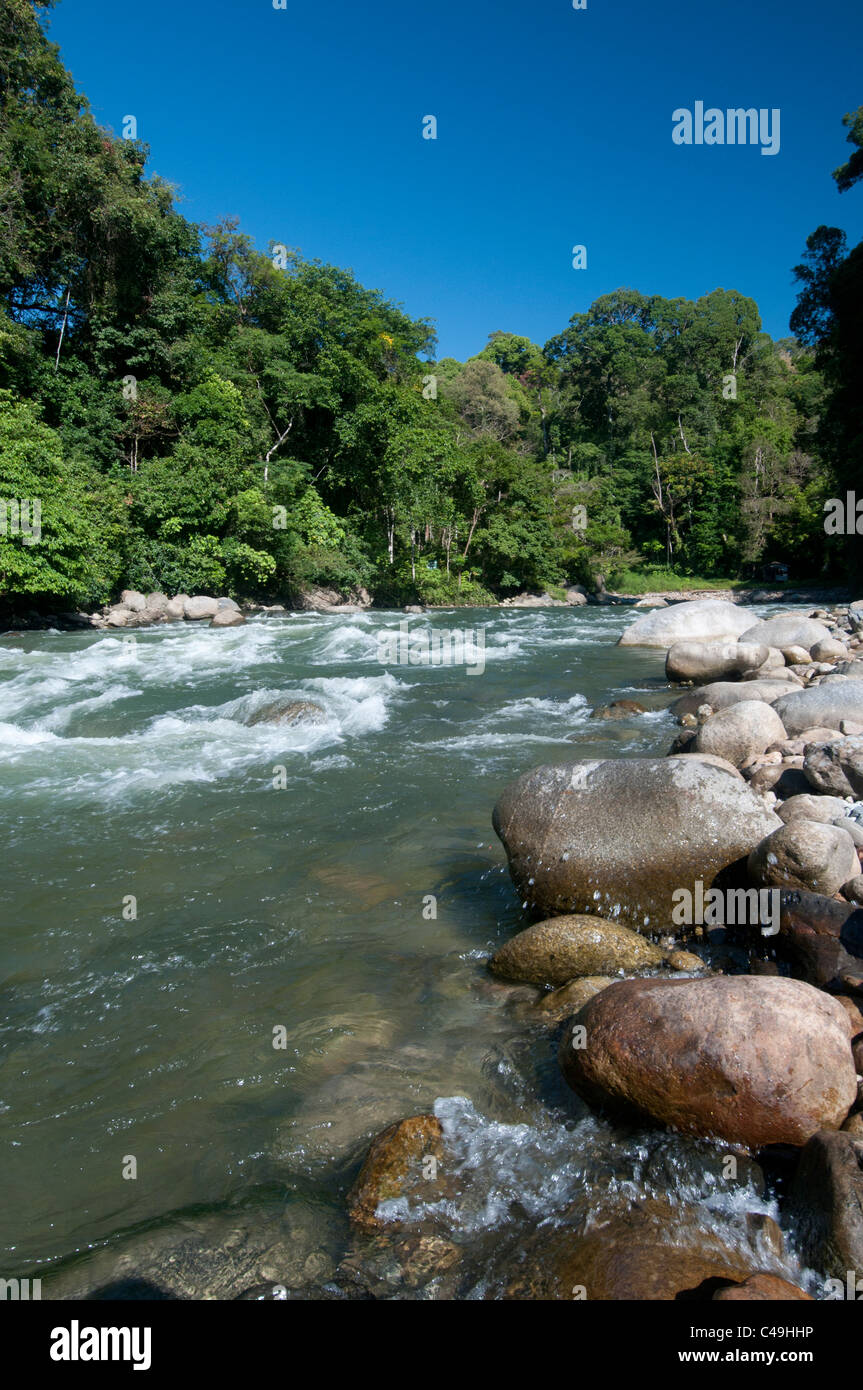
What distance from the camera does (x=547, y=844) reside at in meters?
5.18

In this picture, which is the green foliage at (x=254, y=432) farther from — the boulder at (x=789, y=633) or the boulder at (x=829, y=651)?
the boulder at (x=829, y=651)

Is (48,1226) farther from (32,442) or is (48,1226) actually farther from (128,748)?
(32,442)

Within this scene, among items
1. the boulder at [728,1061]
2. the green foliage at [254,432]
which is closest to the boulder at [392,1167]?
the boulder at [728,1061]

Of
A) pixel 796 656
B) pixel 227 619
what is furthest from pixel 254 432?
pixel 796 656

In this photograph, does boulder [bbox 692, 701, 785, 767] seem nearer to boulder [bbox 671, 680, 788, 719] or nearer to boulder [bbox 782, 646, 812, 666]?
boulder [bbox 671, 680, 788, 719]

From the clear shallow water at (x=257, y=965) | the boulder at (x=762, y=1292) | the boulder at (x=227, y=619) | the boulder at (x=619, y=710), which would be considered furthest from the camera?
the boulder at (x=227, y=619)

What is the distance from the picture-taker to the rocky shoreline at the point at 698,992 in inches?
105

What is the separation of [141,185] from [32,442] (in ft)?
52.4

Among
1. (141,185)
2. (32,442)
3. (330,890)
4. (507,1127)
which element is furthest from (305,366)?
(507,1127)

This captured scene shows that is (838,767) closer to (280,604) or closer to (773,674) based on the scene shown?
(773,674)

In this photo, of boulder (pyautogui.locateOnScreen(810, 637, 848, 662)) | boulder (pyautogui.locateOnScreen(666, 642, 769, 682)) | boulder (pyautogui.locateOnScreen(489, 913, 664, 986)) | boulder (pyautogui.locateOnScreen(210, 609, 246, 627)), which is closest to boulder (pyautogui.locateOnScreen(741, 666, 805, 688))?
boulder (pyautogui.locateOnScreen(666, 642, 769, 682))

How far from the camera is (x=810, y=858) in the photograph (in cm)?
430

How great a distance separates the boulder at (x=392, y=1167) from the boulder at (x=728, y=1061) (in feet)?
2.43

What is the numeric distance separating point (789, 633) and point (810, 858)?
31.9 ft
